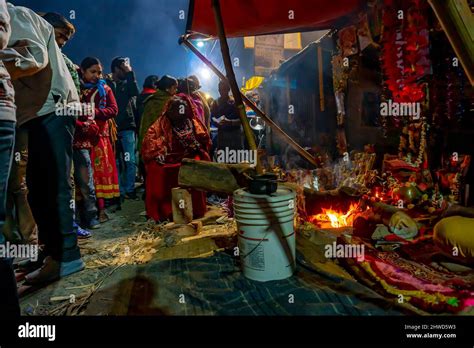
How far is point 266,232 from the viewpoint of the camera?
2.71m

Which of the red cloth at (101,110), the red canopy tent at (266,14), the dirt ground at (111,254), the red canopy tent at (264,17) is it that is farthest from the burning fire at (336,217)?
the red cloth at (101,110)

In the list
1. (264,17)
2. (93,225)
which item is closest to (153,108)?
(93,225)

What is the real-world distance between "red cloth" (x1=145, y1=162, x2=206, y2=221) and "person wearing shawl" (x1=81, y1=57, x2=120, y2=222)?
0.77 meters

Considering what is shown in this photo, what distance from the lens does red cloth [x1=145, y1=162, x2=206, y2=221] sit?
5.54 m

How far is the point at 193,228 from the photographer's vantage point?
189 inches

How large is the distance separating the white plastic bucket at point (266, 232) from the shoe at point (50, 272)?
1862 millimetres

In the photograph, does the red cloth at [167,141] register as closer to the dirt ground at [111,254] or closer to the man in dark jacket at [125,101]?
the dirt ground at [111,254]

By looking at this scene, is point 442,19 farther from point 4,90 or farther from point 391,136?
point 391,136

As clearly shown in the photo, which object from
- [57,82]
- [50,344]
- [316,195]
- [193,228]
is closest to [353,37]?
[316,195]

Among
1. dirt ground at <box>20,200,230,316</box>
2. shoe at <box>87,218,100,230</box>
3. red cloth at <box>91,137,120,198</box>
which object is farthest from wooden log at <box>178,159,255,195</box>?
red cloth at <box>91,137,120,198</box>

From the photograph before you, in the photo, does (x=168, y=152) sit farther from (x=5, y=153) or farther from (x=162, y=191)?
(x=5, y=153)

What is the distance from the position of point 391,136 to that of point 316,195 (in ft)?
6.27

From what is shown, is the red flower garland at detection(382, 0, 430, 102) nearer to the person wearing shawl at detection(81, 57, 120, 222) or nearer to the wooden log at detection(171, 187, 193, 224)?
the wooden log at detection(171, 187, 193, 224)

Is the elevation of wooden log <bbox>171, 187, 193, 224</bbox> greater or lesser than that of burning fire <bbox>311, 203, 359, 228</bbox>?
A: greater
